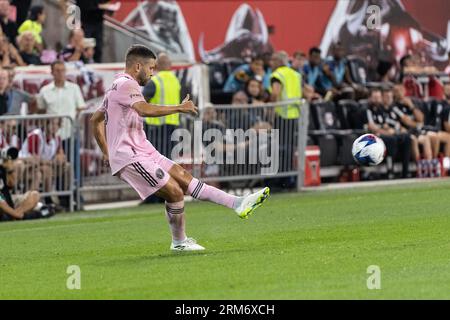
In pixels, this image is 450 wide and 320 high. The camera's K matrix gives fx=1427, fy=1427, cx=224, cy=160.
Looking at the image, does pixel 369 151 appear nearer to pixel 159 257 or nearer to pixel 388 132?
pixel 159 257

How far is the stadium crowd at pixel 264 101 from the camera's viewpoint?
2245 cm

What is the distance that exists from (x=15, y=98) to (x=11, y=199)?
285 cm

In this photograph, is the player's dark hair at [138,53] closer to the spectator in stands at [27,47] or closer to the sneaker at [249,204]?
the sneaker at [249,204]

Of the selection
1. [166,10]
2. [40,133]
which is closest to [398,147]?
[166,10]

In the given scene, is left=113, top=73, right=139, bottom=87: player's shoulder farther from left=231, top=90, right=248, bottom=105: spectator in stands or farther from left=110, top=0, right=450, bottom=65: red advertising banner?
left=110, top=0, right=450, bottom=65: red advertising banner

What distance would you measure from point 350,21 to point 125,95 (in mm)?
17107

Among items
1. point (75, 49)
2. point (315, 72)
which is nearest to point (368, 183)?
point (315, 72)

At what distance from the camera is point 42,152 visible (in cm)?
2241

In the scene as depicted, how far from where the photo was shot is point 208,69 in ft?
88.2

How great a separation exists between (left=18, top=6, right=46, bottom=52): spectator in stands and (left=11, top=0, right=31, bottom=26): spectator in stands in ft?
0.44
